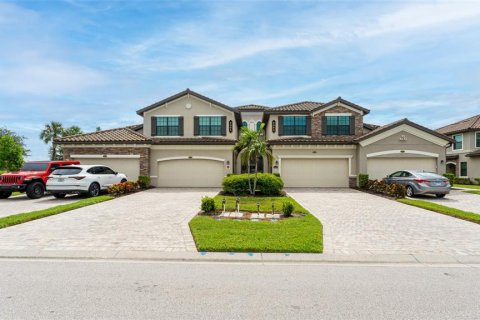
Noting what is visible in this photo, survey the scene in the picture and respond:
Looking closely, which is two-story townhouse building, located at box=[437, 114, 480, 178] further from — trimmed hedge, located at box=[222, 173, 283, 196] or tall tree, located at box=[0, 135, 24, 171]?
tall tree, located at box=[0, 135, 24, 171]

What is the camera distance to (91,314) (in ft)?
12.0

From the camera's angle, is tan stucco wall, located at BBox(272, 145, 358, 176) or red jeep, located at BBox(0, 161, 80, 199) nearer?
red jeep, located at BBox(0, 161, 80, 199)

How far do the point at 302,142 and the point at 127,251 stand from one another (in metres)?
16.7

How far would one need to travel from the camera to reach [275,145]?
21.4 metres

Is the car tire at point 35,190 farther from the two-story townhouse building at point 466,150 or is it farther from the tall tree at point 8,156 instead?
the two-story townhouse building at point 466,150

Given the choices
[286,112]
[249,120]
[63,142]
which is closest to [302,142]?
[286,112]

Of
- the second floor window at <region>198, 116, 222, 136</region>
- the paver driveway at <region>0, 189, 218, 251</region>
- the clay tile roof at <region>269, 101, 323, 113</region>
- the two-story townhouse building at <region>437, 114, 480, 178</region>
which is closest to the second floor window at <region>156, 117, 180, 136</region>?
the second floor window at <region>198, 116, 222, 136</region>

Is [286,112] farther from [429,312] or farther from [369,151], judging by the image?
[429,312]

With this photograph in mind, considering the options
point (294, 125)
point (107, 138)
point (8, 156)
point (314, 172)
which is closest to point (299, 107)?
point (294, 125)

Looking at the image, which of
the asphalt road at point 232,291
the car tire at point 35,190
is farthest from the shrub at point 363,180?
the car tire at point 35,190

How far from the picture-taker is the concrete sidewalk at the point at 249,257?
229 inches

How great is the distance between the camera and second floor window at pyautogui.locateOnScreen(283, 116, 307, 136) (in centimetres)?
2335

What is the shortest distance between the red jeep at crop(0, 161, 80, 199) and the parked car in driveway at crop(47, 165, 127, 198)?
39.0 inches

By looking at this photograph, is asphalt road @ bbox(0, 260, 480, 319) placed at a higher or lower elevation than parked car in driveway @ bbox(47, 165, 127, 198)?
lower
